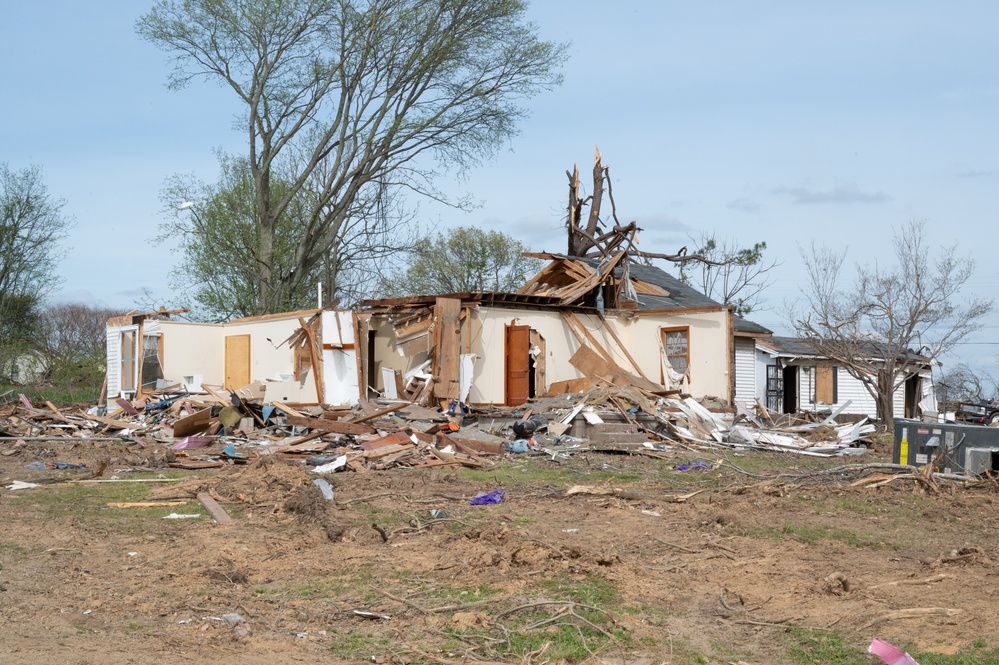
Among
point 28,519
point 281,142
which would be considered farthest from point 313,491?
point 281,142

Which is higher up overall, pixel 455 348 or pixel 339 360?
pixel 455 348

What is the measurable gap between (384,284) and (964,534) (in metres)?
26.6

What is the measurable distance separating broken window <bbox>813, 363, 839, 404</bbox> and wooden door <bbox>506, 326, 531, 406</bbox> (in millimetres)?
17912

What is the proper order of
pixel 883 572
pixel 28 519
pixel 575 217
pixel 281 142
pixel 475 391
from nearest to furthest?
pixel 883 572, pixel 28 519, pixel 475 391, pixel 281 142, pixel 575 217

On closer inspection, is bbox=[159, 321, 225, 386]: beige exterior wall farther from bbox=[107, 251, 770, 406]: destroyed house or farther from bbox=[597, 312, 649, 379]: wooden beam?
bbox=[597, 312, 649, 379]: wooden beam

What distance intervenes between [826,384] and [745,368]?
252 inches

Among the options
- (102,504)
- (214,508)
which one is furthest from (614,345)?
(102,504)

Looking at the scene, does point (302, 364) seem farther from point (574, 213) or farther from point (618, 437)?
point (574, 213)

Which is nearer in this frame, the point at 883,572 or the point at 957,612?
the point at 957,612

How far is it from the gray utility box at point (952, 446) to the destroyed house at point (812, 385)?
21.6m

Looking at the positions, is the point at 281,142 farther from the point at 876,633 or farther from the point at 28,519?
the point at 876,633

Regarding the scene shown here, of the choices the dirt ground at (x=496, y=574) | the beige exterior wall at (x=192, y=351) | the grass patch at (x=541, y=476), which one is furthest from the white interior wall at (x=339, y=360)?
the dirt ground at (x=496, y=574)

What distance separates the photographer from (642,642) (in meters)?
5.51

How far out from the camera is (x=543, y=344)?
21578mm
